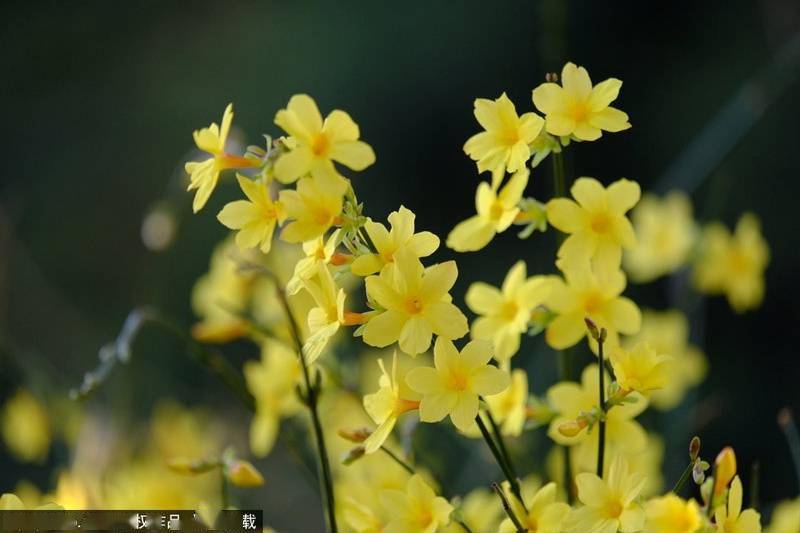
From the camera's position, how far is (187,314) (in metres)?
2.55

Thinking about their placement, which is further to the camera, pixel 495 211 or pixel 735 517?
pixel 495 211

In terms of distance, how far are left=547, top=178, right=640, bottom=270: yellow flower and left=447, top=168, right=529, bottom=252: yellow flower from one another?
0.03m

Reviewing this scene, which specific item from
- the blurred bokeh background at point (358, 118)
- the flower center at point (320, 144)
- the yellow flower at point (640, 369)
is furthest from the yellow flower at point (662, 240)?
the blurred bokeh background at point (358, 118)

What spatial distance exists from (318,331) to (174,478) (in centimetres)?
46

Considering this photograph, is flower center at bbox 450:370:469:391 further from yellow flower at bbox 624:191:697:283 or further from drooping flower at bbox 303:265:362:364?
yellow flower at bbox 624:191:697:283

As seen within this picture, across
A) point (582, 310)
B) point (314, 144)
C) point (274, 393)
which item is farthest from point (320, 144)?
point (274, 393)

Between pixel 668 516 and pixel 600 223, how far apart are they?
6.7 inches

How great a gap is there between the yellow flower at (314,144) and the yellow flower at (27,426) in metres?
0.73

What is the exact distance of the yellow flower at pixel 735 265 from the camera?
106 centimetres

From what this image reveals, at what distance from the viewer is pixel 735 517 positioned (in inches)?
19.4

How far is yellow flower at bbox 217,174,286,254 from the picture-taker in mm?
533

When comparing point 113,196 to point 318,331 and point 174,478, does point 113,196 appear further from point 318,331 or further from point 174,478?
point 318,331

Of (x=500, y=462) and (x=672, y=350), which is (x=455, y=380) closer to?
(x=500, y=462)

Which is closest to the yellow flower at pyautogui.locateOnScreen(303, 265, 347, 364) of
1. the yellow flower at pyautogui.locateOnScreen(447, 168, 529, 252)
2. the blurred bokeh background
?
the yellow flower at pyautogui.locateOnScreen(447, 168, 529, 252)
